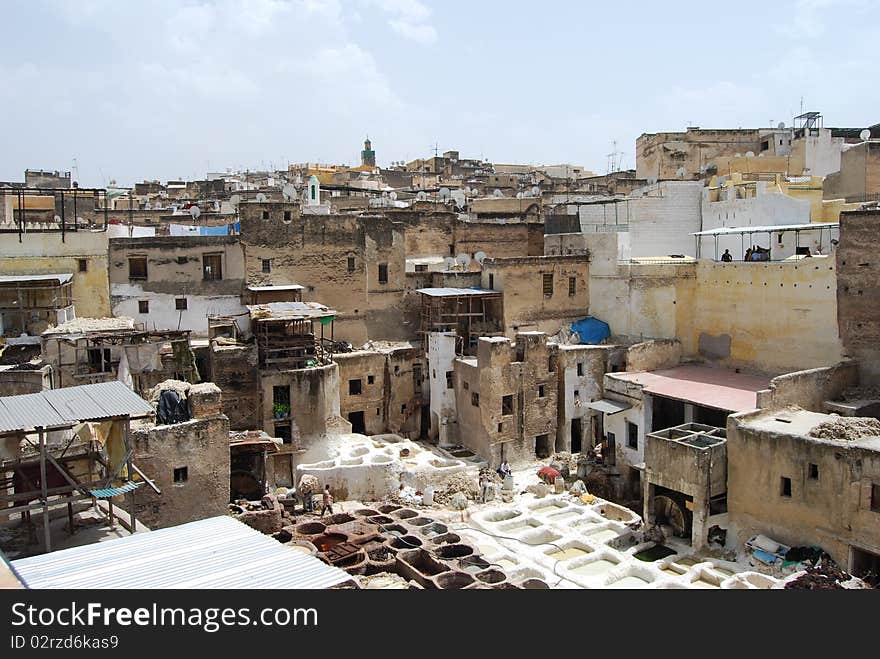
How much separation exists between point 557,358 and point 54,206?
28.5m

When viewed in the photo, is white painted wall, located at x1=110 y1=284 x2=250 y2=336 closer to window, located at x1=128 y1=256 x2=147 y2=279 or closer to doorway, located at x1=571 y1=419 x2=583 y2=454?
window, located at x1=128 y1=256 x2=147 y2=279

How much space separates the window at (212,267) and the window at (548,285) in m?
13.0

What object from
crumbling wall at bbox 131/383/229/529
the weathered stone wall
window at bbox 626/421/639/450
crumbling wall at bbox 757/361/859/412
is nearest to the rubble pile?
crumbling wall at bbox 757/361/859/412

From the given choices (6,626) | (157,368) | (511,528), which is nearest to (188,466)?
(157,368)

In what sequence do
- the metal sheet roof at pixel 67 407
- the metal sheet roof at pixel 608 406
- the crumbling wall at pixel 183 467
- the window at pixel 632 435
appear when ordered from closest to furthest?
1. the metal sheet roof at pixel 67 407
2. the crumbling wall at pixel 183 467
3. the window at pixel 632 435
4. the metal sheet roof at pixel 608 406

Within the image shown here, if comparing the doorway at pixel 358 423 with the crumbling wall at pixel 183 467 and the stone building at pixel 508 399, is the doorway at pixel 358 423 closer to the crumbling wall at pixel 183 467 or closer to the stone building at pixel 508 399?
the stone building at pixel 508 399

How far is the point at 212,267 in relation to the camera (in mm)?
32000

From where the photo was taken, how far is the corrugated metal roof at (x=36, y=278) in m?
28.2

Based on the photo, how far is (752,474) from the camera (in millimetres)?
22578

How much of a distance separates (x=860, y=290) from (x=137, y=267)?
25218 millimetres

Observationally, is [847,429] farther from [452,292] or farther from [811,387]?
[452,292]

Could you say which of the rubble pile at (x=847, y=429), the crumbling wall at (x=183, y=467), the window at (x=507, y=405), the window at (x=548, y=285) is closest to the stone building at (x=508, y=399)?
the window at (x=507, y=405)

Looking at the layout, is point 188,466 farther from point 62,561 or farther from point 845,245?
point 845,245

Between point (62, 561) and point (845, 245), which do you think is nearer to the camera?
point (62, 561)
